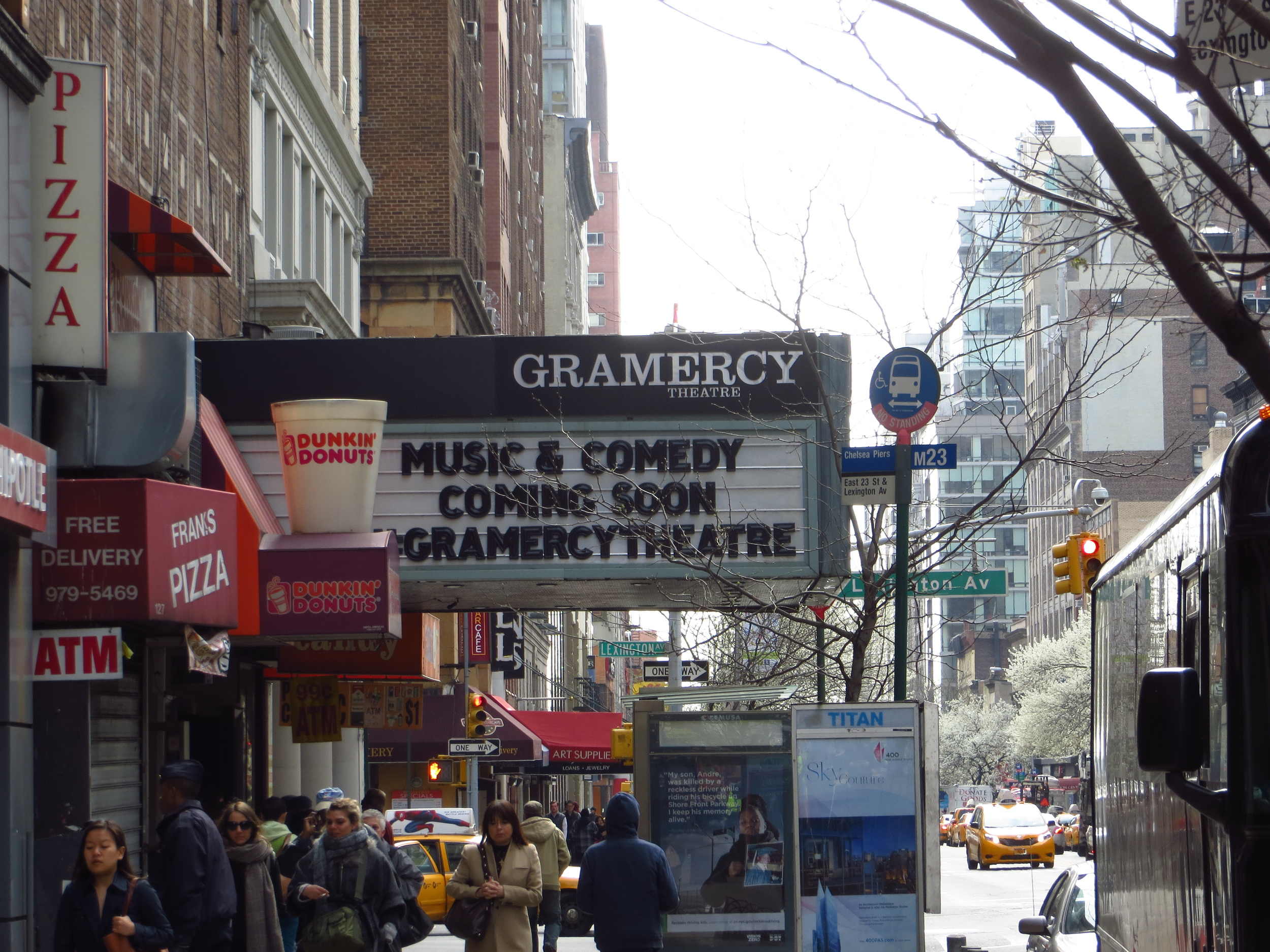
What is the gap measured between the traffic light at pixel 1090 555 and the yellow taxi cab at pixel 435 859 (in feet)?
31.6

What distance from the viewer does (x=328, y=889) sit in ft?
34.8

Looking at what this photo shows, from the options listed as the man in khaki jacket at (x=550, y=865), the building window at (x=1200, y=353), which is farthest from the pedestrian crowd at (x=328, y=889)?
the building window at (x=1200, y=353)

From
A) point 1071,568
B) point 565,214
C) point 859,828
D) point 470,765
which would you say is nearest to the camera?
point 859,828

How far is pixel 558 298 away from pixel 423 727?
53956 mm

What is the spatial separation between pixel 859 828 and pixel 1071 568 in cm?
857

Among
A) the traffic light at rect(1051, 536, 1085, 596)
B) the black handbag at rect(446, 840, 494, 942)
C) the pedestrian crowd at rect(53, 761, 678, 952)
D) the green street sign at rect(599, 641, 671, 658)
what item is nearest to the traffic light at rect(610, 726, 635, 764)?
the green street sign at rect(599, 641, 671, 658)

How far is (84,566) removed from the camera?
11203 millimetres

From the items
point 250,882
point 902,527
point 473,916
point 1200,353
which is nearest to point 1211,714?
point 473,916

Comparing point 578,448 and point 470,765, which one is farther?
point 470,765

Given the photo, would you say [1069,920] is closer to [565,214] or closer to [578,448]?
[578,448]

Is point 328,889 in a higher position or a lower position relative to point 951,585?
lower

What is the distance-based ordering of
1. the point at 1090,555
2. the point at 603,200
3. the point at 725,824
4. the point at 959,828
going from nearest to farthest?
the point at 725,824, the point at 1090,555, the point at 959,828, the point at 603,200

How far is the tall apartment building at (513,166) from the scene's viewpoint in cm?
5566

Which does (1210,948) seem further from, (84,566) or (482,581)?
(482,581)
